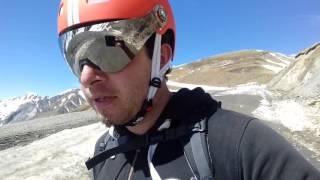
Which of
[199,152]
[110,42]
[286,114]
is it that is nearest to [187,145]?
[199,152]

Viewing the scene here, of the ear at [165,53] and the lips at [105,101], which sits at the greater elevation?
the ear at [165,53]

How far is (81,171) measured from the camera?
1160 cm

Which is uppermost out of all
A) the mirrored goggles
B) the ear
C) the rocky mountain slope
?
the mirrored goggles

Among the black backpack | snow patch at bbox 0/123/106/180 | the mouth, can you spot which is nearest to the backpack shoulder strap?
the black backpack

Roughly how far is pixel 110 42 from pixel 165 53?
0.44 m

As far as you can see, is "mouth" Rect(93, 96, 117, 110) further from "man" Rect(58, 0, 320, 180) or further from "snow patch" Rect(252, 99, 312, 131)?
"snow patch" Rect(252, 99, 312, 131)

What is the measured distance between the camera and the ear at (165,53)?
3.08m

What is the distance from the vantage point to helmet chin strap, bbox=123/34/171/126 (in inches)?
111

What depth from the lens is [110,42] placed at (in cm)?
290

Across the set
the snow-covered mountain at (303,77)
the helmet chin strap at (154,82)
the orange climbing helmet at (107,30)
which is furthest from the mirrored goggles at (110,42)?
the snow-covered mountain at (303,77)

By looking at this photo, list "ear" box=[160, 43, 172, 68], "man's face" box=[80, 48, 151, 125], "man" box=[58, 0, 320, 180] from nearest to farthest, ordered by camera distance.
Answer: "man" box=[58, 0, 320, 180] < "man's face" box=[80, 48, 151, 125] < "ear" box=[160, 43, 172, 68]

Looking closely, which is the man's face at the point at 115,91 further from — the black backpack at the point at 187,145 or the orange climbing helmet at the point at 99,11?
the orange climbing helmet at the point at 99,11

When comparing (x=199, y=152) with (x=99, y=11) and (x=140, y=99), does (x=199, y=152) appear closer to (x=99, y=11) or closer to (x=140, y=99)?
(x=140, y=99)

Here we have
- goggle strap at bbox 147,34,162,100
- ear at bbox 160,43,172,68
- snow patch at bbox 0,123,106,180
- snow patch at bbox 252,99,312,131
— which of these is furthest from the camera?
snow patch at bbox 252,99,312,131
